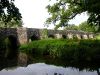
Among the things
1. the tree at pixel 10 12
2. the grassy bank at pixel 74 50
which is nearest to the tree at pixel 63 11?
the grassy bank at pixel 74 50

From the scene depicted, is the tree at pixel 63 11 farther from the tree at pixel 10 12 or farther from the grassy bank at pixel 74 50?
the tree at pixel 10 12

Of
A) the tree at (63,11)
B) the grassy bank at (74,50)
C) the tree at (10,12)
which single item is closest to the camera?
the tree at (10,12)

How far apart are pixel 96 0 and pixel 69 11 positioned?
10101 mm

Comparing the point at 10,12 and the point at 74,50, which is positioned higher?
the point at 10,12

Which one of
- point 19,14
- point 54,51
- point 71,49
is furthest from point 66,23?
point 19,14

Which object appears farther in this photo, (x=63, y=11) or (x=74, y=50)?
(x=63, y=11)

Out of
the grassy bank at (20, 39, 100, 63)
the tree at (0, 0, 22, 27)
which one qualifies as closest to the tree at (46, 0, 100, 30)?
the grassy bank at (20, 39, 100, 63)

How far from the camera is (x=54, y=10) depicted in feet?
95.8

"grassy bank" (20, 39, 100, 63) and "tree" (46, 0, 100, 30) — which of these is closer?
"grassy bank" (20, 39, 100, 63)

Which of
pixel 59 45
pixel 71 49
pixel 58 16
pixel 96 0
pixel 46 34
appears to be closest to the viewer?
pixel 96 0

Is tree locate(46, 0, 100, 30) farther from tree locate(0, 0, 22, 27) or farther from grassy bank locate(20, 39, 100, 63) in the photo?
tree locate(0, 0, 22, 27)

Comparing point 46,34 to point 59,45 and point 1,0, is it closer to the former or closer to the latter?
point 59,45

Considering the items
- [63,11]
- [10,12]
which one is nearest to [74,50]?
[63,11]

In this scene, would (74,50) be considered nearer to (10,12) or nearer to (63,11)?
(63,11)
